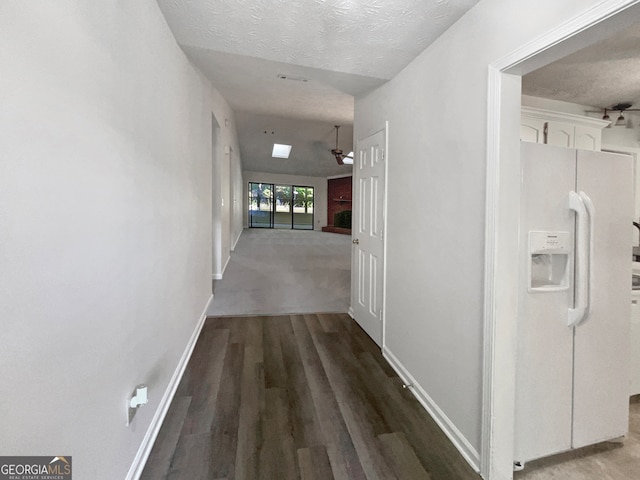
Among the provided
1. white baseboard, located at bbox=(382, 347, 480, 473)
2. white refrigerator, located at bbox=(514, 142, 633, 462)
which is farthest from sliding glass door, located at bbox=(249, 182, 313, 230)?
white refrigerator, located at bbox=(514, 142, 633, 462)

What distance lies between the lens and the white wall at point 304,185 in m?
12.1

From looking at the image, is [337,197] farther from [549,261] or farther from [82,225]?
[82,225]

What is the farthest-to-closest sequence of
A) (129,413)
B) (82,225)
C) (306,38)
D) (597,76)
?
(597,76) → (306,38) → (129,413) → (82,225)

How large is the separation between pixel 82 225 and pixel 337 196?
503 inches

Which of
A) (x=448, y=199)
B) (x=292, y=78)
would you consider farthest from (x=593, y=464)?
(x=292, y=78)

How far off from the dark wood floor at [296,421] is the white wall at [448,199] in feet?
0.77

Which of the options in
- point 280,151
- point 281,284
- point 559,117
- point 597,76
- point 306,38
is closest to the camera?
point 306,38

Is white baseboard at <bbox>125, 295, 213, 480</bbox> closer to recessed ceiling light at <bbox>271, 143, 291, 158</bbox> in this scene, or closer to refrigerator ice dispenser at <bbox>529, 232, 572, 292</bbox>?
refrigerator ice dispenser at <bbox>529, 232, 572, 292</bbox>

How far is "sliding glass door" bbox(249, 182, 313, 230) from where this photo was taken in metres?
12.6

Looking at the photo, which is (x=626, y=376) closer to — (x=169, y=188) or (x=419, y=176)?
(x=419, y=176)

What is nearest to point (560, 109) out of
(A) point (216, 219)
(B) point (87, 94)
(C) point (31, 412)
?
(B) point (87, 94)

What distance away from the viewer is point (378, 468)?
4.52ft

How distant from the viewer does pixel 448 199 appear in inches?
66.0

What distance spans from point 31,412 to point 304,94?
11.0 ft
